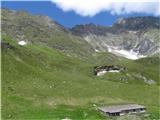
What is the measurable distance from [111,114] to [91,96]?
20.1 m

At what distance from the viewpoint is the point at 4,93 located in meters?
122

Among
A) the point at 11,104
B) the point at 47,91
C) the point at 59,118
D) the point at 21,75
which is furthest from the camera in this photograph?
the point at 21,75

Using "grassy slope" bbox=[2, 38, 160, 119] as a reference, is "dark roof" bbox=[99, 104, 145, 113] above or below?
below

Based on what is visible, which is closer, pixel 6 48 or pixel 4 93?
pixel 4 93

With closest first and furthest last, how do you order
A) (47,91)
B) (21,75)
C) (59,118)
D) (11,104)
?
(59,118) < (11,104) < (47,91) < (21,75)

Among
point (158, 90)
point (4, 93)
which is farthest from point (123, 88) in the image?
point (4, 93)

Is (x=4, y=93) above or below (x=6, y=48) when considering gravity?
below

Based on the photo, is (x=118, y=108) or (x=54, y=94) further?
(x=54, y=94)

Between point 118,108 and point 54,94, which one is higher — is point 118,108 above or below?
below

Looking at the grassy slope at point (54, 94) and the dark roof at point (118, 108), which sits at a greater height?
the grassy slope at point (54, 94)

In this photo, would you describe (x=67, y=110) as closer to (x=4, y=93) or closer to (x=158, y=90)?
(x=4, y=93)

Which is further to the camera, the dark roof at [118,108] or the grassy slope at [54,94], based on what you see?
the dark roof at [118,108]

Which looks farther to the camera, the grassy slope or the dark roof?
the dark roof

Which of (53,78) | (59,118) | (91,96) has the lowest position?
(59,118)
